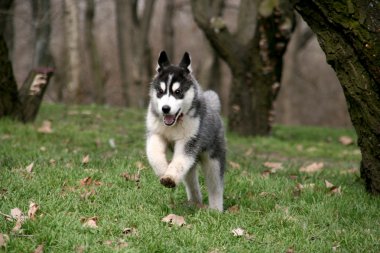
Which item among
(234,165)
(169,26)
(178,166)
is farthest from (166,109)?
(169,26)

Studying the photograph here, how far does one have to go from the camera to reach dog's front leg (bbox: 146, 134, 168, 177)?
232 inches

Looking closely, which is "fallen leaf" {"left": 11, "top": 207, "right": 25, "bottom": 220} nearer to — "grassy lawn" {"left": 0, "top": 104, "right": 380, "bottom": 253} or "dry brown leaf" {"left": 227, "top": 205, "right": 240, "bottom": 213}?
"grassy lawn" {"left": 0, "top": 104, "right": 380, "bottom": 253}

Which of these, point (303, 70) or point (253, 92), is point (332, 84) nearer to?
point (303, 70)

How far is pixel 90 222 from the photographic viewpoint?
212 inches

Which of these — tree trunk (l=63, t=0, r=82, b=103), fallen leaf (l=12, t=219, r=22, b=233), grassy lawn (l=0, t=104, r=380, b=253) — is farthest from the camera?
tree trunk (l=63, t=0, r=82, b=103)

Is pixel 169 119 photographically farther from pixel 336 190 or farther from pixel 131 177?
pixel 336 190

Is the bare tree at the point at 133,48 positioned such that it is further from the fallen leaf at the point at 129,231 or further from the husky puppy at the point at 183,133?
the fallen leaf at the point at 129,231

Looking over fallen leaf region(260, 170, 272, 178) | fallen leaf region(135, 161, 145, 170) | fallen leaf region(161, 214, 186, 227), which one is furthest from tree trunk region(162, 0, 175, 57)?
fallen leaf region(161, 214, 186, 227)

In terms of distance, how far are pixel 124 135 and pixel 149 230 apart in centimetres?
689

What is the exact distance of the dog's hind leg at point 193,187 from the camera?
21.0ft

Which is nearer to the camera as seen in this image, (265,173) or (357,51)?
(357,51)

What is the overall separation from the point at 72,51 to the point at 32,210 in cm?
1644

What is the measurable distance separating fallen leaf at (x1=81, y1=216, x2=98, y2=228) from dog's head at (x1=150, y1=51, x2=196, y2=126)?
3.76 ft

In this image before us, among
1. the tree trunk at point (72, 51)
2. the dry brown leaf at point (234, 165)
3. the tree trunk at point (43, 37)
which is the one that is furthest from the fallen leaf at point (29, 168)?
the tree trunk at point (72, 51)
